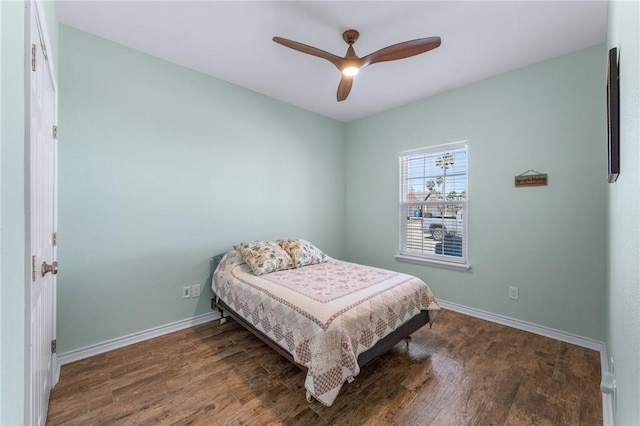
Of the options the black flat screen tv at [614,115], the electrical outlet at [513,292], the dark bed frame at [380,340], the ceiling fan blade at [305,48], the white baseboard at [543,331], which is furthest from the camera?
the electrical outlet at [513,292]

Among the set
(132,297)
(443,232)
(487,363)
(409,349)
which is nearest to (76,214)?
(132,297)

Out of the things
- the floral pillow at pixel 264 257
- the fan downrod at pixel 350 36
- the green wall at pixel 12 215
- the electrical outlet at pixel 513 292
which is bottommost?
the electrical outlet at pixel 513 292

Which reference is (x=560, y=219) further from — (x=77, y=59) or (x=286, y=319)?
(x=77, y=59)

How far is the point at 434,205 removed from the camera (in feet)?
11.6

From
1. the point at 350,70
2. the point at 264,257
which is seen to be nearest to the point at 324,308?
the point at 264,257

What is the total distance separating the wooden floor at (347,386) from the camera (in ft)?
5.37

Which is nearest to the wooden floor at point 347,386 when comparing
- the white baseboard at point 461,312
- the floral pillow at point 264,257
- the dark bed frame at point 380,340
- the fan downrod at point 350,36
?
the white baseboard at point 461,312

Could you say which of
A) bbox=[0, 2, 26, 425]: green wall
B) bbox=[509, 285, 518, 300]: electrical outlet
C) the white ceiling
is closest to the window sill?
bbox=[509, 285, 518, 300]: electrical outlet

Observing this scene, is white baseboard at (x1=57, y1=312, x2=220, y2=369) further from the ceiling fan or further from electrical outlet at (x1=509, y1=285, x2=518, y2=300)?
electrical outlet at (x1=509, y1=285, x2=518, y2=300)

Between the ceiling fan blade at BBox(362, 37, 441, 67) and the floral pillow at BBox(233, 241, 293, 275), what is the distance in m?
2.00

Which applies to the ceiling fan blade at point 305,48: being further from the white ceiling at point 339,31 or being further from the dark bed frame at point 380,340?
the dark bed frame at point 380,340

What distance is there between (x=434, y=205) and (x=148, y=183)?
133 inches

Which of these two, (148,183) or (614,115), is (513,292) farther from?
(148,183)

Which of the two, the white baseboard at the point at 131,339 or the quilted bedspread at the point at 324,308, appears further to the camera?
the white baseboard at the point at 131,339
